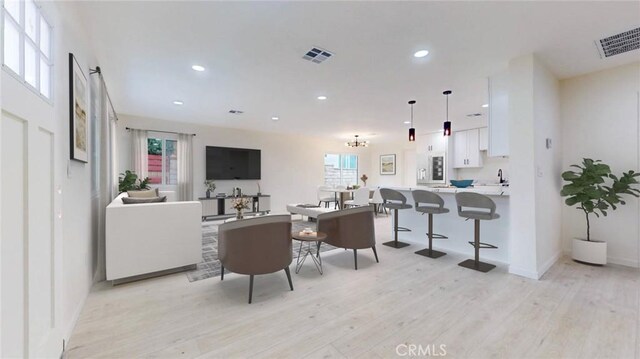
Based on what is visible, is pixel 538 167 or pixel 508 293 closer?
pixel 508 293

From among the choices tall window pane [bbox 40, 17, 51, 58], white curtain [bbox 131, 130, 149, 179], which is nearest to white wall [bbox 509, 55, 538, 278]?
tall window pane [bbox 40, 17, 51, 58]

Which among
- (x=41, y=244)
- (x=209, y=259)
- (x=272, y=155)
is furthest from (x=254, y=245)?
(x=272, y=155)

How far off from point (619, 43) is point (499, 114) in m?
1.18

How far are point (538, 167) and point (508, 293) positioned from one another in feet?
4.87

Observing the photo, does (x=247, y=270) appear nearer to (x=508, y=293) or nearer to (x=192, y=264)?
(x=192, y=264)

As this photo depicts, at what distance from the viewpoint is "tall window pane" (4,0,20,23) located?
44.1 inches

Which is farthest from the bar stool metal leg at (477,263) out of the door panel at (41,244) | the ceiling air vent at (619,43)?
the door panel at (41,244)

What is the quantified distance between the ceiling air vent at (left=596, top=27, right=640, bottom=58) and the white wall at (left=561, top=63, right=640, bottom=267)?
2.06 feet

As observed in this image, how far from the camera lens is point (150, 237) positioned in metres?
2.88

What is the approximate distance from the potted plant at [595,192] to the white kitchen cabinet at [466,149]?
366 cm

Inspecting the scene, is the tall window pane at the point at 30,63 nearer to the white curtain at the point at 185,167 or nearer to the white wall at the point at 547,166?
the white wall at the point at 547,166

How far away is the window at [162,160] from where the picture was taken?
20.9 feet

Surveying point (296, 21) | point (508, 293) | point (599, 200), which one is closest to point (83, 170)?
point (296, 21)

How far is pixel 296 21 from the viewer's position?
2342mm
